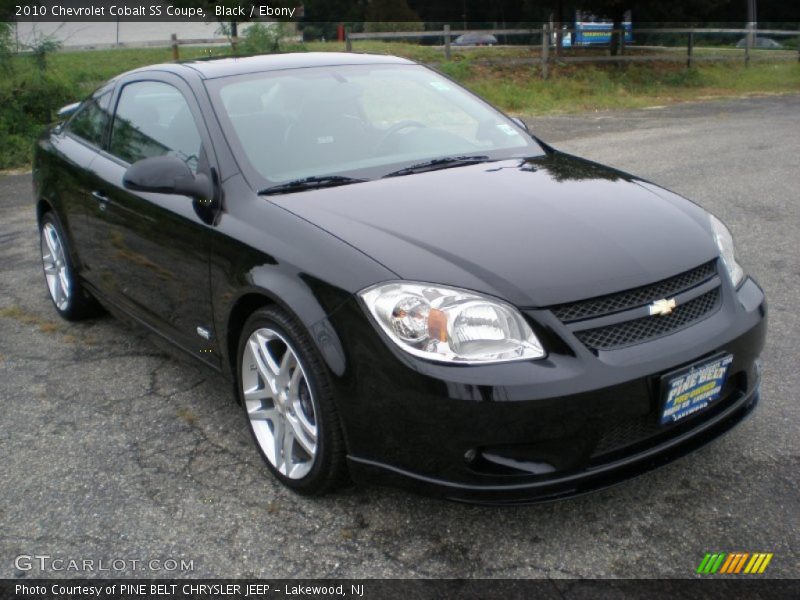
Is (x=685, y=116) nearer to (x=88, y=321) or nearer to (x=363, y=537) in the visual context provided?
(x=88, y=321)

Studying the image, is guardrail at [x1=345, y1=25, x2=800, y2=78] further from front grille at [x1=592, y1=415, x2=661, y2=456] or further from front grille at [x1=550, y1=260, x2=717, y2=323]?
front grille at [x1=592, y1=415, x2=661, y2=456]

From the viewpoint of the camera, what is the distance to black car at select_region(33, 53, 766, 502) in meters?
2.57

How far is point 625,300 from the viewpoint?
2711 mm

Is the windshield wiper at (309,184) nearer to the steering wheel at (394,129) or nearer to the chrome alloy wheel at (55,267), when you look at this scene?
the steering wheel at (394,129)

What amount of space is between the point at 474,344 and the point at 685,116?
13447 millimetres

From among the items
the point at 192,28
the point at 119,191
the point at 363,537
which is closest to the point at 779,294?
the point at 363,537

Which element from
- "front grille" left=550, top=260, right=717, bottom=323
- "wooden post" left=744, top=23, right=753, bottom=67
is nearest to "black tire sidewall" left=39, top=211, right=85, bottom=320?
"front grille" left=550, top=260, right=717, bottom=323

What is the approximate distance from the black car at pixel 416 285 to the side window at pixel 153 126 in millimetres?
16

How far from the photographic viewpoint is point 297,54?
4.32m

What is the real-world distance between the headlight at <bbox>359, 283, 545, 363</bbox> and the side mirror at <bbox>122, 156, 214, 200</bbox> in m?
1.14

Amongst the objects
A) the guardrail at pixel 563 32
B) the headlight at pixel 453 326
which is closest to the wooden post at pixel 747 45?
the guardrail at pixel 563 32

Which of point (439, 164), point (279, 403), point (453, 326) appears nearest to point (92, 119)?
point (439, 164)

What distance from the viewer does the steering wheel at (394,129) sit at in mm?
3757

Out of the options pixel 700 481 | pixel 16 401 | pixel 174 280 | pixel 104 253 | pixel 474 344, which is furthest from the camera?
pixel 104 253
